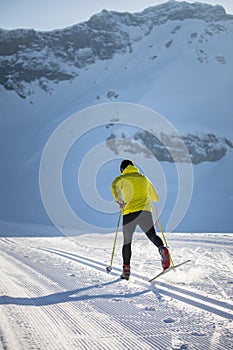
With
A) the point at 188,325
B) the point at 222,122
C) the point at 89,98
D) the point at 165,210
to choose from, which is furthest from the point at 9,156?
the point at 188,325

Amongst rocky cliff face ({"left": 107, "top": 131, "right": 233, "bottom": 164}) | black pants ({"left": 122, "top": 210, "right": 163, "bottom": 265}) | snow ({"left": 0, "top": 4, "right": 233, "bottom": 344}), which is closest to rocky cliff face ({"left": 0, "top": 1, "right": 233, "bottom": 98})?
snow ({"left": 0, "top": 4, "right": 233, "bottom": 344})

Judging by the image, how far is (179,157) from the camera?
42.9 m

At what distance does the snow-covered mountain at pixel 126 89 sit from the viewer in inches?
1485

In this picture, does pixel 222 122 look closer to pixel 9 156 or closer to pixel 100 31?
pixel 9 156

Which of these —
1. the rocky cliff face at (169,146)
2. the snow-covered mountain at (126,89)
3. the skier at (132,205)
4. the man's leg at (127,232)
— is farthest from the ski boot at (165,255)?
the rocky cliff face at (169,146)

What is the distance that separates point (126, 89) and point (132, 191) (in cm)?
5958

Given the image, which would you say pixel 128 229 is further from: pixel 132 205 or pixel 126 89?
pixel 126 89

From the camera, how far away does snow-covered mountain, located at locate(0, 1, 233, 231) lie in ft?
124

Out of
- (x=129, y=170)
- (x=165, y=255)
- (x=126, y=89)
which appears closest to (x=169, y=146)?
(x=126, y=89)

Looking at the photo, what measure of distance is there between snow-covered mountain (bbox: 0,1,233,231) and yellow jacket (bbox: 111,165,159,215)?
24584 mm

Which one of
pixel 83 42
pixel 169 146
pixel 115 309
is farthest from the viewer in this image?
pixel 83 42

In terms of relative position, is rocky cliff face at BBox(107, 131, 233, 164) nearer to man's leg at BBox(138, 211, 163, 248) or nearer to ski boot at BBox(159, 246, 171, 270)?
man's leg at BBox(138, 211, 163, 248)

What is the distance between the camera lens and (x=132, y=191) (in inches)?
196

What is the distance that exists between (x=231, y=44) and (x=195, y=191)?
51.1 meters
